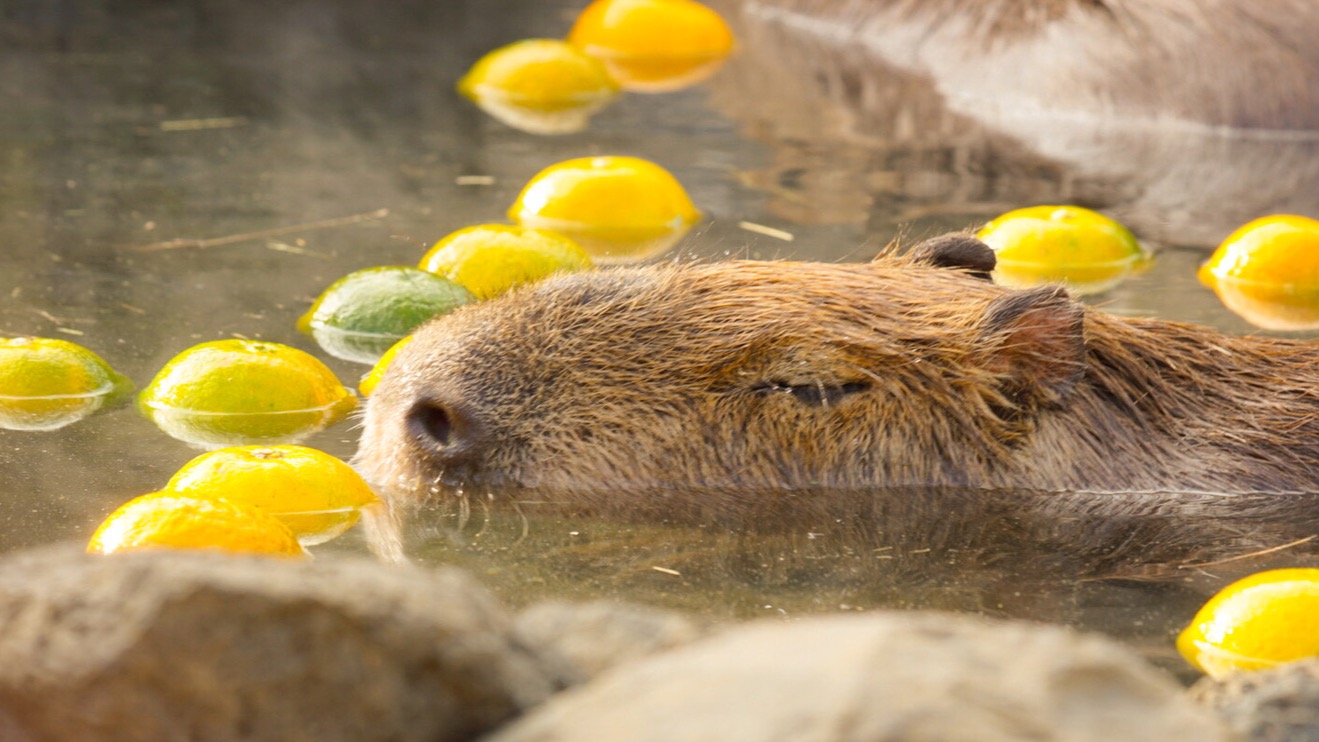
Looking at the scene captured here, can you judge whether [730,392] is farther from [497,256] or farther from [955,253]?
[497,256]

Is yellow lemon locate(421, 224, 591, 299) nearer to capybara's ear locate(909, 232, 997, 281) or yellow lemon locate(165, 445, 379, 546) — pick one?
capybara's ear locate(909, 232, 997, 281)

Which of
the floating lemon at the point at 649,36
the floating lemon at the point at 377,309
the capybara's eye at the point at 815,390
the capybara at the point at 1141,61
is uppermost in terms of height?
the capybara's eye at the point at 815,390

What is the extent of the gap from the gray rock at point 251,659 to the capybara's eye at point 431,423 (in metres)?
1.55

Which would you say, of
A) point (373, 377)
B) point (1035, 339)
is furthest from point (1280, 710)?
point (373, 377)

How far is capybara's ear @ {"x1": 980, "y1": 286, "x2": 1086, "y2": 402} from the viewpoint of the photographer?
3.23 m

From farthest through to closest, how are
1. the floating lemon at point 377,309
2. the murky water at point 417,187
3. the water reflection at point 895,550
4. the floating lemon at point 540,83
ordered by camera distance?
1. the floating lemon at point 540,83
2. the floating lemon at point 377,309
3. the murky water at point 417,187
4. the water reflection at point 895,550

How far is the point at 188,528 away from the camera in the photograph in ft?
8.76

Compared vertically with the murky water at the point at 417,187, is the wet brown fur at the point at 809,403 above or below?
above

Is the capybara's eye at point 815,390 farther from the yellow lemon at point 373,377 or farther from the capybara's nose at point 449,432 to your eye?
the yellow lemon at point 373,377

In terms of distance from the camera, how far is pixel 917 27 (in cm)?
898

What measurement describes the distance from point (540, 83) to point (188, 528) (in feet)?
18.4

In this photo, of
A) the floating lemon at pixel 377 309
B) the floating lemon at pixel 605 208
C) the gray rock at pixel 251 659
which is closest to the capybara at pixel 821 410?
the floating lemon at pixel 377 309

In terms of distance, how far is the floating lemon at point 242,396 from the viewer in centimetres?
371

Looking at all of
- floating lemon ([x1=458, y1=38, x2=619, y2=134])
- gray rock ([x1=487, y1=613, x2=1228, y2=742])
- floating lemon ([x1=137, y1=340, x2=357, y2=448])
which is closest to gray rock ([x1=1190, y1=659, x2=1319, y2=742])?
gray rock ([x1=487, y1=613, x2=1228, y2=742])
